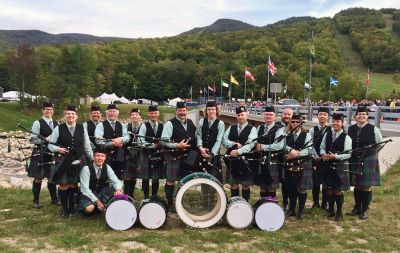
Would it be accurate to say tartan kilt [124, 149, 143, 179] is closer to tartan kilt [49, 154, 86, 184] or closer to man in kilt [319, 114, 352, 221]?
tartan kilt [49, 154, 86, 184]

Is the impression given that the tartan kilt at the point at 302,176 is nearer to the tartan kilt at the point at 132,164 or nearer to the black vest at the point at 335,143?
the black vest at the point at 335,143

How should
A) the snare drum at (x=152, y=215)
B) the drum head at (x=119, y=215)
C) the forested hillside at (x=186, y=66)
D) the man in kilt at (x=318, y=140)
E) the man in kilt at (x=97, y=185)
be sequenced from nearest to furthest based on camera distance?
the drum head at (x=119, y=215)
the snare drum at (x=152, y=215)
the man in kilt at (x=97, y=185)
the man in kilt at (x=318, y=140)
the forested hillside at (x=186, y=66)

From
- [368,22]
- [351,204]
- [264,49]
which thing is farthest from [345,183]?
[368,22]

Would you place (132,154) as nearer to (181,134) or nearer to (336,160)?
(181,134)

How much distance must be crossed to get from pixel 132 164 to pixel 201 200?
1.75m

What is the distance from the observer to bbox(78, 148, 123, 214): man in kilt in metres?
6.93

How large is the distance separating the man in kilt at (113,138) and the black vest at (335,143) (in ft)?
11.6

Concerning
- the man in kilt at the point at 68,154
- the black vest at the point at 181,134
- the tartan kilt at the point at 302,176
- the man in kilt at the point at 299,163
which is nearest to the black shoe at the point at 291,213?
the man in kilt at the point at 299,163

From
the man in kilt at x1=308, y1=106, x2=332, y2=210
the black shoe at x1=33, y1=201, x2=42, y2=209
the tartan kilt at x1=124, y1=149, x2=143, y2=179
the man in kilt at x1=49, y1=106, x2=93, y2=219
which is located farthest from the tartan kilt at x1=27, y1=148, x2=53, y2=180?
the man in kilt at x1=308, y1=106, x2=332, y2=210

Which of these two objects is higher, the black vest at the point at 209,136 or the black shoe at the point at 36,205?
the black vest at the point at 209,136

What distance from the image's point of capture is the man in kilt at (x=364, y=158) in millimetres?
7312

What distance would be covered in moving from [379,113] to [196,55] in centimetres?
10368

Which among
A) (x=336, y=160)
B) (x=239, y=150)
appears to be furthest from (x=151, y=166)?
(x=336, y=160)

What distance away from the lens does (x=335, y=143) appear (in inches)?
286
